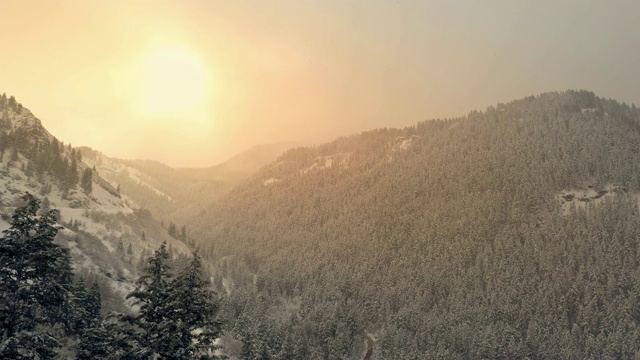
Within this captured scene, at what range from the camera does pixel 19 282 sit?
69.2 ft

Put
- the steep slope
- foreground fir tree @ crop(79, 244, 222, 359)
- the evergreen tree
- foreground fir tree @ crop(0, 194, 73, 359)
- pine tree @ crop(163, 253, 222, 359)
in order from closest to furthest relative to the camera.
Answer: foreground fir tree @ crop(0, 194, 73, 359), foreground fir tree @ crop(79, 244, 222, 359), pine tree @ crop(163, 253, 222, 359), the steep slope, the evergreen tree

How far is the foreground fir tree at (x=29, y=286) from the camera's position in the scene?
20.5m

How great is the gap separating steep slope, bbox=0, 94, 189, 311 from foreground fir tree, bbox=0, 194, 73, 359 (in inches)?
2971

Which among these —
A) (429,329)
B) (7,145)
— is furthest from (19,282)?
(429,329)

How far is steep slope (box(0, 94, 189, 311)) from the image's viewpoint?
105250mm

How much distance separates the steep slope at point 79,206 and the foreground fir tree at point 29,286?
7547 cm

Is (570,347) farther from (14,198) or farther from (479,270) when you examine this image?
(14,198)

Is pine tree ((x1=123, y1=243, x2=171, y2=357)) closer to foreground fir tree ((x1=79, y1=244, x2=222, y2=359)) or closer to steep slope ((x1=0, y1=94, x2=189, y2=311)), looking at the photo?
foreground fir tree ((x1=79, y1=244, x2=222, y2=359))

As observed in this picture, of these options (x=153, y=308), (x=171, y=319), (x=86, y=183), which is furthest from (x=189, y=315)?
(x=86, y=183)

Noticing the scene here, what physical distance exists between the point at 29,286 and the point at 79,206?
12698cm

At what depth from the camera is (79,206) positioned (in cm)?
13525

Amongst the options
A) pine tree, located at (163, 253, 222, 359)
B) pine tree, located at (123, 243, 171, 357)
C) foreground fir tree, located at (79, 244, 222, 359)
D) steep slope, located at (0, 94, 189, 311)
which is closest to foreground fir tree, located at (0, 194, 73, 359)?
pine tree, located at (123, 243, 171, 357)

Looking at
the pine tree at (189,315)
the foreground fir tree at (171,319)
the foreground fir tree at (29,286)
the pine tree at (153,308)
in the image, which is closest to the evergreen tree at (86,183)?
the foreground fir tree at (171,319)

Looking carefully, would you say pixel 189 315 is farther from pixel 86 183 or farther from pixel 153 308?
pixel 86 183
